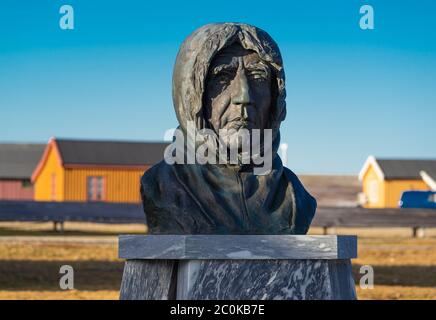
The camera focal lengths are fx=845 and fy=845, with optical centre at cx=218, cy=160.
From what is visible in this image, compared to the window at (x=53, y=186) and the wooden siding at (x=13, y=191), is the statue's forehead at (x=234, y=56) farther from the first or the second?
the wooden siding at (x=13, y=191)

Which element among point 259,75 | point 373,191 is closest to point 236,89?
point 259,75

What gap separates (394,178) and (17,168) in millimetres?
22544

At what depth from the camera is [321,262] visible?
210 inches

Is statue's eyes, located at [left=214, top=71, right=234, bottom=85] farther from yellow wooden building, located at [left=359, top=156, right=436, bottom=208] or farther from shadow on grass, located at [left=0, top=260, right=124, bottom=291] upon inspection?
yellow wooden building, located at [left=359, top=156, right=436, bottom=208]

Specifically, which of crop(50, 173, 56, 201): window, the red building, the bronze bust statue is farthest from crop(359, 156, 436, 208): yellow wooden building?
the bronze bust statue

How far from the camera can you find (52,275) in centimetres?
1472

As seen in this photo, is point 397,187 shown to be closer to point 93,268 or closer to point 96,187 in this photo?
point 96,187

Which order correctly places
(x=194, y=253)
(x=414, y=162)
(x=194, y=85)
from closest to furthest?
(x=194, y=253) < (x=194, y=85) < (x=414, y=162)

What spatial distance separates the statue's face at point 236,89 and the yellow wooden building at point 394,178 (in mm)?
38777

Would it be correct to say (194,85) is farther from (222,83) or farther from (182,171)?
(182,171)

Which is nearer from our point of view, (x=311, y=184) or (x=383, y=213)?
(x=383, y=213)

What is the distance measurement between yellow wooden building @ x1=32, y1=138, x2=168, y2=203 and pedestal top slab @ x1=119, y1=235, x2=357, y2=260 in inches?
1333

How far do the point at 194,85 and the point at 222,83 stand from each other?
215 millimetres

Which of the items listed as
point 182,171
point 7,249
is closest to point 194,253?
point 182,171
